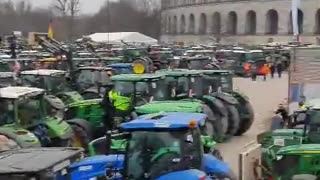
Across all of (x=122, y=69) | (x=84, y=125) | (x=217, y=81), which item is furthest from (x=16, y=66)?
(x=84, y=125)

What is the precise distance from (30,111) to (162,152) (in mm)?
5281

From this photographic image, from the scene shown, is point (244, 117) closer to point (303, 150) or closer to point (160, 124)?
point (303, 150)

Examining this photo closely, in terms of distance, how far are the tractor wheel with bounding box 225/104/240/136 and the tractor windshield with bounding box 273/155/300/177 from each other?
6.92m

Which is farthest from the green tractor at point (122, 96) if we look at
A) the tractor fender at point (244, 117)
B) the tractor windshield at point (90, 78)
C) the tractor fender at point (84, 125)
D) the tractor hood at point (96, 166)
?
the tractor hood at point (96, 166)

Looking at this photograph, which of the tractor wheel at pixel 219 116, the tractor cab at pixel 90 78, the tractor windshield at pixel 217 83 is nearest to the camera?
the tractor wheel at pixel 219 116

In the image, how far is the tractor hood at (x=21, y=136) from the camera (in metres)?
12.0

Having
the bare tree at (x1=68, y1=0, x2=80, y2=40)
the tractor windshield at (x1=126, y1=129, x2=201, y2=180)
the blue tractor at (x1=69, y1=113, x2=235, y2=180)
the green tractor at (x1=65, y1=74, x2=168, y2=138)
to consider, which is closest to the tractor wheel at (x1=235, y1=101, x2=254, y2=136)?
the green tractor at (x1=65, y1=74, x2=168, y2=138)

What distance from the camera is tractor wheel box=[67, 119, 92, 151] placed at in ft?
48.0

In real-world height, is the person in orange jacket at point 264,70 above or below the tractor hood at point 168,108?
below

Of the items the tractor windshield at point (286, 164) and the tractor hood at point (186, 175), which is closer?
the tractor hood at point (186, 175)

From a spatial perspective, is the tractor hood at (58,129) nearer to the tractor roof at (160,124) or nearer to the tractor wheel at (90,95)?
the tractor roof at (160,124)

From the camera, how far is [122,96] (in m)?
16.3

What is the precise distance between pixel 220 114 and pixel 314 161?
250 inches

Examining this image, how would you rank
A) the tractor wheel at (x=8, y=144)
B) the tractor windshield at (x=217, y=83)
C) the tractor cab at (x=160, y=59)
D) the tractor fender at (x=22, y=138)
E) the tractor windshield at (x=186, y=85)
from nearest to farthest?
1. the tractor wheel at (x=8, y=144)
2. the tractor fender at (x=22, y=138)
3. the tractor windshield at (x=186, y=85)
4. the tractor windshield at (x=217, y=83)
5. the tractor cab at (x=160, y=59)
